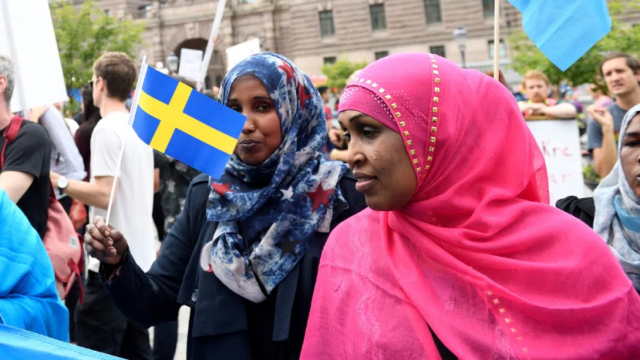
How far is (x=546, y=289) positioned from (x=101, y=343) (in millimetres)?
2921

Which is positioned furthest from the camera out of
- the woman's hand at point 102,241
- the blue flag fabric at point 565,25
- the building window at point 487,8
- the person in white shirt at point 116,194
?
the building window at point 487,8

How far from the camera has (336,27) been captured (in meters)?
41.3

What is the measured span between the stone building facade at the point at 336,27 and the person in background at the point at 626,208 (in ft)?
112

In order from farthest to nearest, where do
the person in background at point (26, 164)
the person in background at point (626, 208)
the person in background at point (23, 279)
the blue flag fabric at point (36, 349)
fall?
the person in background at point (26, 164)
the person in background at point (626, 208)
the person in background at point (23, 279)
the blue flag fabric at point (36, 349)

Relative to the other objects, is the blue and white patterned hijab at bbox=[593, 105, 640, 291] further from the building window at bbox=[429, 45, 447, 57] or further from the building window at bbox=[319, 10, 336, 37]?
the building window at bbox=[319, 10, 336, 37]

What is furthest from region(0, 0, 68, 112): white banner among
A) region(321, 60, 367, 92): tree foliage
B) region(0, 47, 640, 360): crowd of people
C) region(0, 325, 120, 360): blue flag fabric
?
region(321, 60, 367, 92): tree foliage

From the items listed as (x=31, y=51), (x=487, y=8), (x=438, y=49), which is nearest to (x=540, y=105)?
(x=31, y=51)

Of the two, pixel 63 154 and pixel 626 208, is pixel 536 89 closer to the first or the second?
pixel 626 208

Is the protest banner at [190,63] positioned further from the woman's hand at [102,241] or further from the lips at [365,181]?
the lips at [365,181]

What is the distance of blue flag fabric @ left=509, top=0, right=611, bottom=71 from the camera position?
2.78m

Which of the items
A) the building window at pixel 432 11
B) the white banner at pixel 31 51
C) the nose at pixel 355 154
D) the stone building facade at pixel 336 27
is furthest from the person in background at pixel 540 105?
the building window at pixel 432 11

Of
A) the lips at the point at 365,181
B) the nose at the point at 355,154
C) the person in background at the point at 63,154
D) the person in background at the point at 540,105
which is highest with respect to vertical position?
the nose at the point at 355,154

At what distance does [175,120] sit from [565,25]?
1.54 m

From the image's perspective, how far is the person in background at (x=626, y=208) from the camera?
8.23ft
